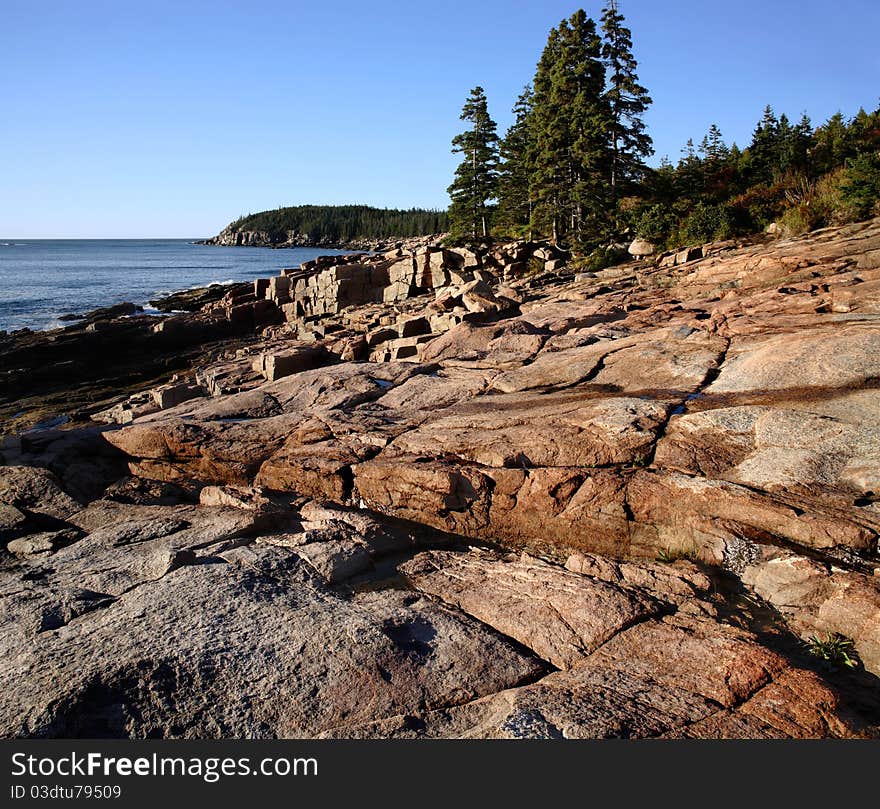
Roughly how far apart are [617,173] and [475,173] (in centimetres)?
1614

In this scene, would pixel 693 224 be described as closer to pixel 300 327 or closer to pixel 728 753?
pixel 300 327

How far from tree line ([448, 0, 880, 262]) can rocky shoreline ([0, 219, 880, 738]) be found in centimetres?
1315

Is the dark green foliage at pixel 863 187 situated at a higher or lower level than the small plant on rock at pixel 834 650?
higher

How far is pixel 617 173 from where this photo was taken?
4438 centimetres

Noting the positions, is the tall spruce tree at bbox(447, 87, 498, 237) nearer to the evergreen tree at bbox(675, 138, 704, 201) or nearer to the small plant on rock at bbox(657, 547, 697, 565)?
the evergreen tree at bbox(675, 138, 704, 201)

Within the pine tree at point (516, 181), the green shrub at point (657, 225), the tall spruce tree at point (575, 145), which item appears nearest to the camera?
the green shrub at point (657, 225)

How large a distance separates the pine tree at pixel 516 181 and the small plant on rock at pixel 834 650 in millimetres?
49242

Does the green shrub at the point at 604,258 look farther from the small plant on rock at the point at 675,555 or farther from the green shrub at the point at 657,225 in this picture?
the small plant on rock at the point at 675,555

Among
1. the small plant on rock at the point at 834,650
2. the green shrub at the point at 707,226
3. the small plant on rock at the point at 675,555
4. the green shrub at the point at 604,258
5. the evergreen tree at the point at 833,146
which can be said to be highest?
the evergreen tree at the point at 833,146

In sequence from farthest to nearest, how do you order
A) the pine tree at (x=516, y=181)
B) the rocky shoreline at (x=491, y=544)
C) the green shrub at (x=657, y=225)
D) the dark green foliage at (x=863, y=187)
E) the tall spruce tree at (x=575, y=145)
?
the pine tree at (x=516, y=181), the tall spruce tree at (x=575, y=145), the green shrub at (x=657, y=225), the dark green foliage at (x=863, y=187), the rocky shoreline at (x=491, y=544)

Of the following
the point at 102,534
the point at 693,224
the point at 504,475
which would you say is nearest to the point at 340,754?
the point at 504,475

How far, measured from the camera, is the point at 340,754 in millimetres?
5141

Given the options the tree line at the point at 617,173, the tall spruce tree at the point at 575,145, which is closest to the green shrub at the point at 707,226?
the tree line at the point at 617,173

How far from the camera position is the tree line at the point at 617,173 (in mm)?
29041
